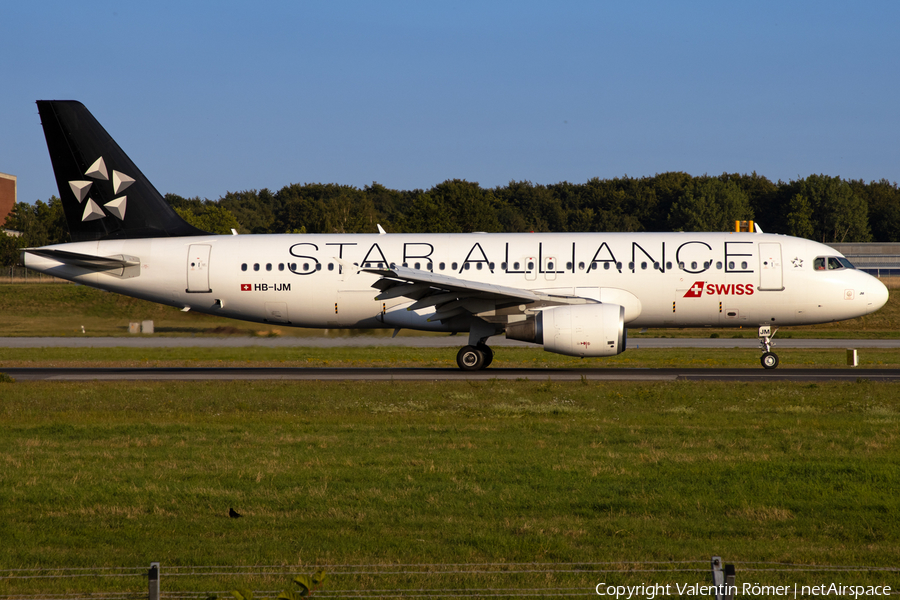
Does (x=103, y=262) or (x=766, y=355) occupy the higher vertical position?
(x=103, y=262)

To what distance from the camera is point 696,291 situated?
2578 centimetres

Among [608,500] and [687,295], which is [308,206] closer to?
[687,295]

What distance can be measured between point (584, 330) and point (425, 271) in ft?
17.8

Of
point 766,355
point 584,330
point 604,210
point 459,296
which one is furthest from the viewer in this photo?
point 604,210

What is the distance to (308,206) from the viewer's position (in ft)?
347

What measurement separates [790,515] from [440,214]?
233 ft

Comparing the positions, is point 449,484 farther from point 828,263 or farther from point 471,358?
point 828,263

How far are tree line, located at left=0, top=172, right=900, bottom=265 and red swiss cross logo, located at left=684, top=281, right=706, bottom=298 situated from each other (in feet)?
184

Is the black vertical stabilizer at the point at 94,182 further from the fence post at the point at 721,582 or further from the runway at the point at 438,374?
the fence post at the point at 721,582

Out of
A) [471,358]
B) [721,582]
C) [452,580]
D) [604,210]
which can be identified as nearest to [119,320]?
[471,358]

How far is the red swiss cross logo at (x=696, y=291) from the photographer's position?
25.8 metres

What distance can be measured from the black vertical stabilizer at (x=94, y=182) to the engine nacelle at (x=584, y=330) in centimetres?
1278

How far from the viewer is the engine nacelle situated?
2373 cm

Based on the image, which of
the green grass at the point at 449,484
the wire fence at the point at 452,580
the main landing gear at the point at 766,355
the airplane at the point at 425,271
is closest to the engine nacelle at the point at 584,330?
the airplane at the point at 425,271
